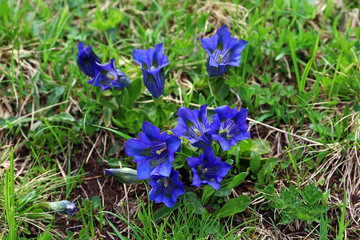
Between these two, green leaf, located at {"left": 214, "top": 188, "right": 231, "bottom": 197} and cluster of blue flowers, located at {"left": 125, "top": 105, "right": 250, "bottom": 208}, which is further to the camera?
green leaf, located at {"left": 214, "top": 188, "right": 231, "bottom": 197}

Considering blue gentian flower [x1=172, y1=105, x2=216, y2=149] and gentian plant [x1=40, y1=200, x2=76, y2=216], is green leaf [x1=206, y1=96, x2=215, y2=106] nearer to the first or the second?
blue gentian flower [x1=172, y1=105, x2=216, y2=149]

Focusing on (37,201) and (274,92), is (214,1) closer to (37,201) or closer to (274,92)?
(274,92)

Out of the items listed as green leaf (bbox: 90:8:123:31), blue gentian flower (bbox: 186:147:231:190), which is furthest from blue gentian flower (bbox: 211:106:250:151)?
green leaf (bbox: 90:8:123:31)

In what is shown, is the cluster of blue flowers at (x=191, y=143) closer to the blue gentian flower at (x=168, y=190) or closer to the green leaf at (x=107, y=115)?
the blue gentian flower at (x=168, y=190)

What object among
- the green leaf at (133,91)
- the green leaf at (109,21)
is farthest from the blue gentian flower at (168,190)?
the green leaf at (109,21)

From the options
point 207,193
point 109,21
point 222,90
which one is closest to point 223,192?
point 207,193

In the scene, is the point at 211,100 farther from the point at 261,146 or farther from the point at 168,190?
the point at 168,190
